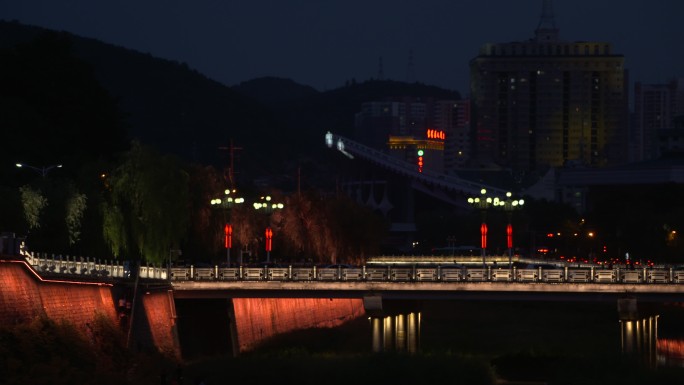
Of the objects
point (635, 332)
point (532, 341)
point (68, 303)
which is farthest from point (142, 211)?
point (635, 332)

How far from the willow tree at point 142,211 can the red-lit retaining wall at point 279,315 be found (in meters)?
5.09

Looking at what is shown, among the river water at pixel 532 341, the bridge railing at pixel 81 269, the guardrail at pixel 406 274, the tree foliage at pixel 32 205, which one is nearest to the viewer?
the bridge railing at pixel 81 269

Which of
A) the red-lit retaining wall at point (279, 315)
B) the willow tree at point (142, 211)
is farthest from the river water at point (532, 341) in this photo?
the willow tree at point (142, 211)

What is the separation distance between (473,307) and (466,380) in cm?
5562

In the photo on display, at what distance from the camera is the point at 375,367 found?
69.2 meters

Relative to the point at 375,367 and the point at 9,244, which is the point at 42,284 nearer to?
the point at 9,244

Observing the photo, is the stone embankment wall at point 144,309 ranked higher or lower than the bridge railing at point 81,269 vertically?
lower

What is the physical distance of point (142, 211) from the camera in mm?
84938

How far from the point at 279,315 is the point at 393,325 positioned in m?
10.3

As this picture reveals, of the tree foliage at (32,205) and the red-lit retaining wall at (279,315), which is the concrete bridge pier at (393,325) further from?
the tree foliage at (32,205)

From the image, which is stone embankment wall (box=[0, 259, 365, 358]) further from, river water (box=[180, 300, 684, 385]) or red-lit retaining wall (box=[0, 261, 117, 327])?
river water (box=[180, 300, 684, 385])

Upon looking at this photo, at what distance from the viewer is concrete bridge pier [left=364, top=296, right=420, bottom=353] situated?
78000mm

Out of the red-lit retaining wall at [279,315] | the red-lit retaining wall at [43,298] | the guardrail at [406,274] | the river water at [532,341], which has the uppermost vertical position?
the guardrail at [406,274]

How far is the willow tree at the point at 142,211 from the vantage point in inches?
3308
